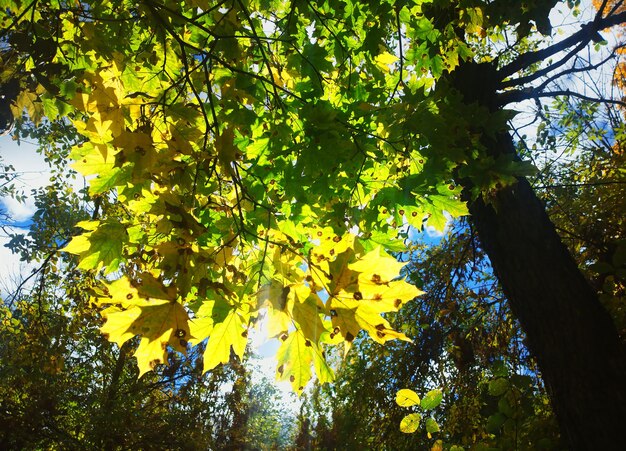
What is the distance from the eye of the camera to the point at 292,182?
69.2 inches

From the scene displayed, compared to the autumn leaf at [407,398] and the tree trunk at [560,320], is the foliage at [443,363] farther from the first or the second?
the autumn leaf at [407,398]

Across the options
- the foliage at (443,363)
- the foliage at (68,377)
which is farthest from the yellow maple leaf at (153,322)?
the foliage at (68,377)

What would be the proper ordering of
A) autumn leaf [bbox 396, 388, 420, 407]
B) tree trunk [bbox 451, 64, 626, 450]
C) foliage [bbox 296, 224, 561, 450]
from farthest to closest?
foliage [bbox 296, 224, 561, 450], tree trunk [bbox 451, 64, 626, 450], autumn leaf [bbox 396, 388, 420, 407]

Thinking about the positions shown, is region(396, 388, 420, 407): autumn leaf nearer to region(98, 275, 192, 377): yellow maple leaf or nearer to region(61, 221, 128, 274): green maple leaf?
region(98, 275, 192, 377): yellow maple leaf

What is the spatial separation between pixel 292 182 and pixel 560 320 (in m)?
1.55

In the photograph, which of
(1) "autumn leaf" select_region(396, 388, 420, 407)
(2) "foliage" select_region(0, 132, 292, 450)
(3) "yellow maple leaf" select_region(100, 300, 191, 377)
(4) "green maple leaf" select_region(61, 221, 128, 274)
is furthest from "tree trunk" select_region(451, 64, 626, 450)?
(2) "foliage" select_region(0, 132, 292, 450)

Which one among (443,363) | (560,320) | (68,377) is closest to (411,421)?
(560,320)

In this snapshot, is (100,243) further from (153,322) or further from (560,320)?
(560,320)

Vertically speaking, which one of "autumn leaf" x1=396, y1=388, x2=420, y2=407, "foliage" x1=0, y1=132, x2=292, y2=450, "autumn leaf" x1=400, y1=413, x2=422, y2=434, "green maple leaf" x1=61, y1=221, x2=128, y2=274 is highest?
"foliage" x1=0, y1=132, x2=292, y2=450

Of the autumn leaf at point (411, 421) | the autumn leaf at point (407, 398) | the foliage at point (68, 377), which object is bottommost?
the autumn leaf at point (411, 421)

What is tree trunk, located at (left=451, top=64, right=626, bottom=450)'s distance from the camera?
5.68 feet

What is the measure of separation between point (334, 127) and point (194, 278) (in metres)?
0.86

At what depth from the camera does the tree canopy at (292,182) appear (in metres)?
1.12

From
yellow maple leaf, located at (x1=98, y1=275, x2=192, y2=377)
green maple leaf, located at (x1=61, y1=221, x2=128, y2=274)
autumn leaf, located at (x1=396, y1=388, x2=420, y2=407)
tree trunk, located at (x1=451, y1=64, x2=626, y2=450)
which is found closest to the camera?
yellow maple leaf, located at (x1=98, y1=275, x2=192, y2=377)
